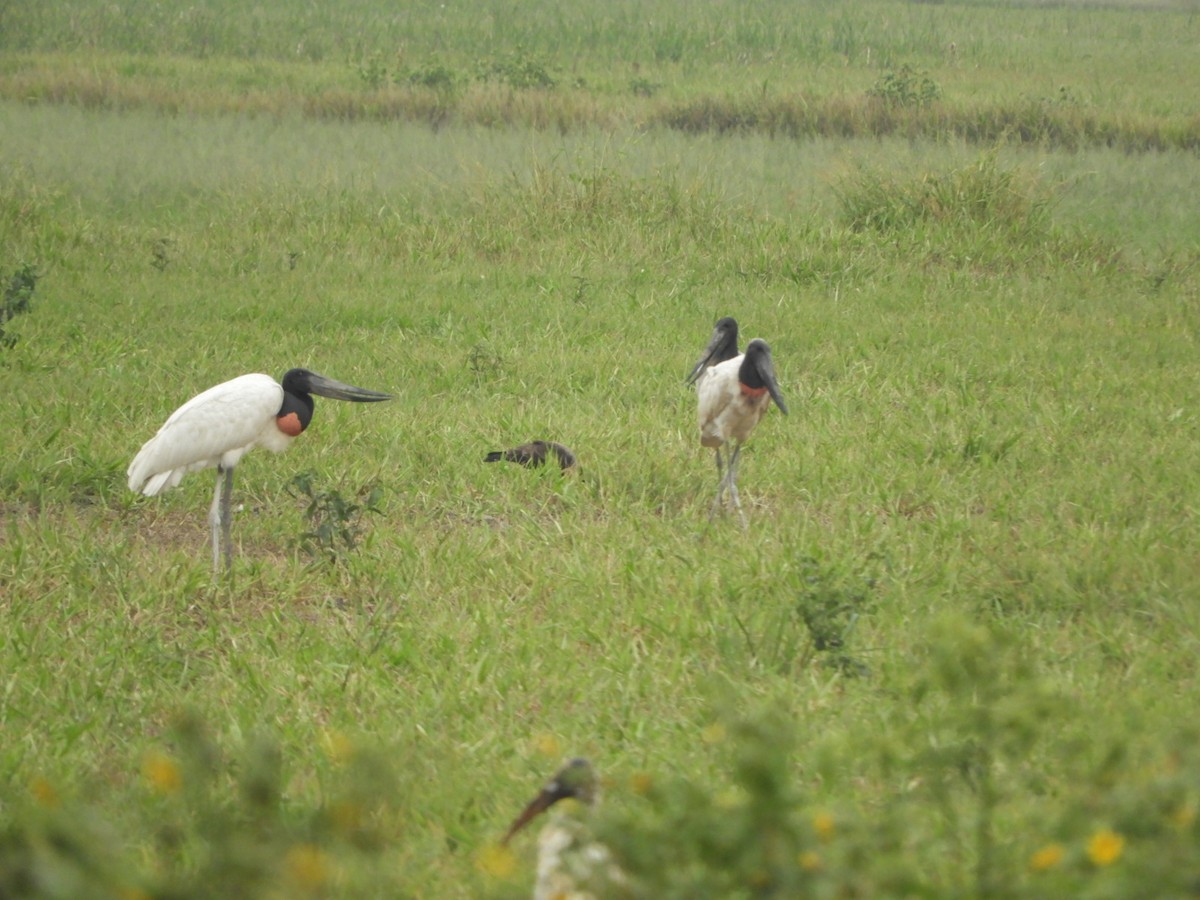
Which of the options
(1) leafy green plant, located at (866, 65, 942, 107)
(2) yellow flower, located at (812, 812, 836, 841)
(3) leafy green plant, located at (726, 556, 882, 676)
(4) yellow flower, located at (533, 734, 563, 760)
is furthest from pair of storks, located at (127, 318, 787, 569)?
(1) leafy green plant, located at (866, 65, 942, 107)

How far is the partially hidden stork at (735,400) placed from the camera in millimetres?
5121

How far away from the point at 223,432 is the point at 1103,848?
3897mm

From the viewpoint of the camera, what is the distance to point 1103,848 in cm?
147

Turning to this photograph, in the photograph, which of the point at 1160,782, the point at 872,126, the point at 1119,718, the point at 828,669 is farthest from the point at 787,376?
the point at 872,126

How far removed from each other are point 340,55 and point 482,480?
18.2m

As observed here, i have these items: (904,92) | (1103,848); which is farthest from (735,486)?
(904,92)

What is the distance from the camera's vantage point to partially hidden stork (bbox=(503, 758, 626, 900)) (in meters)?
1.67

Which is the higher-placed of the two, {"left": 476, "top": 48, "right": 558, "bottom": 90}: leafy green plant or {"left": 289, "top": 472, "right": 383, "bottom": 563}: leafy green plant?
{"left": 476, "top": 48, "right": 558, "bottom": 90}: leafy green plant

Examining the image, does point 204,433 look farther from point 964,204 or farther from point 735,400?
point 964,204

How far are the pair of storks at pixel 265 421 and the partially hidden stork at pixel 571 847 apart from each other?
2.42m

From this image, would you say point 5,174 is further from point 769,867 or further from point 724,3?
point 724,3

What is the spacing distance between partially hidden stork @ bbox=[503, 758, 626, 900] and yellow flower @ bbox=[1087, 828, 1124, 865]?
550 millimetres

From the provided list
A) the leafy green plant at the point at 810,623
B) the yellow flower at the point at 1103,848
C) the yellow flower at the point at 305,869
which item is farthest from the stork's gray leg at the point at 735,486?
the yellow flower at the point at 305,869

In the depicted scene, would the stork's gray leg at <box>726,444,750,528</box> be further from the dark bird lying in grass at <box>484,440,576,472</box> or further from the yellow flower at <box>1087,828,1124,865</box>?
the yellow flower at <box>1087,828,1124,865</box>
